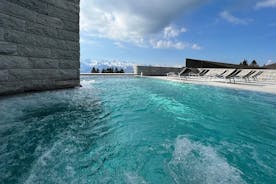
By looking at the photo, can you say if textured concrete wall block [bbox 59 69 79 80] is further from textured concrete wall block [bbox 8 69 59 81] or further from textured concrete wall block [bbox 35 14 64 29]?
textured concrete wall block [bbox 35 14 64 29]

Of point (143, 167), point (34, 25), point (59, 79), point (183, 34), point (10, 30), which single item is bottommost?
point (143, 167)

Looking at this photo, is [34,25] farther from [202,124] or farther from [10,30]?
[202,124]

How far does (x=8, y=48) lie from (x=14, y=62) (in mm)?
405

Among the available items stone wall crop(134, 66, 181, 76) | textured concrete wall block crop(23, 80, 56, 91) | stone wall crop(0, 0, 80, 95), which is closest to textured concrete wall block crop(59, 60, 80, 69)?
stone wall crop(0, 0, 80, 95)

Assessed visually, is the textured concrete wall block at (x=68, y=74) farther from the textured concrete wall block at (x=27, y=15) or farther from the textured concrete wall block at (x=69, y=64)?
the textured concrete wall block at (x=27, y=15)

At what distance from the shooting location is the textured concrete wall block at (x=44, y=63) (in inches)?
216

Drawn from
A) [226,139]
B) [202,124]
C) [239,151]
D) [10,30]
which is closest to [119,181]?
[239,151]

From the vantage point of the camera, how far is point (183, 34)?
80.1 ft

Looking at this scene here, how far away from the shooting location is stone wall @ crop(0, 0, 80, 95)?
4641 millimetres

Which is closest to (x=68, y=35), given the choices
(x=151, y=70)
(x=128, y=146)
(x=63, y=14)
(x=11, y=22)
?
(x=63, y=14)

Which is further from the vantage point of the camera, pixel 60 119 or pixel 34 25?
pixel 34 25

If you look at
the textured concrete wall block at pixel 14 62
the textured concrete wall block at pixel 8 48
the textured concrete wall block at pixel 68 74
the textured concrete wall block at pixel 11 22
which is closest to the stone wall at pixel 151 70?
the textured concrete wall block at pixel 68 74

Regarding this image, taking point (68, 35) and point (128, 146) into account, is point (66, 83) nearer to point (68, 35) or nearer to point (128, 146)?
point (68, 35)

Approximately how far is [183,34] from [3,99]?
23966mm
